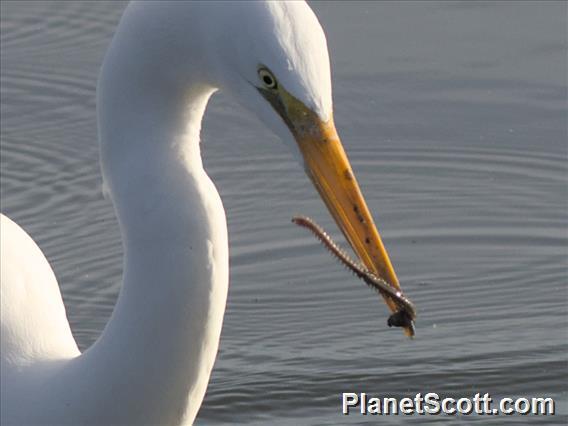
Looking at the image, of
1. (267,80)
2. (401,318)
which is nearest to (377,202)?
(401,318)

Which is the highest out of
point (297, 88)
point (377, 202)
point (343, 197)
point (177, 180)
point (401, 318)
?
point (297, 88)

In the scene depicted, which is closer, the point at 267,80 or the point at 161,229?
the point at 267,80

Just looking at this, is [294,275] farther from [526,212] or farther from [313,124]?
[313,124]

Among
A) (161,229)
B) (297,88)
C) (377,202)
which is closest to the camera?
(297,88)

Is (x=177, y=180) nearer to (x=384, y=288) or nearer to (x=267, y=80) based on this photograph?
(x=267, y=80)

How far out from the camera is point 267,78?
231 centimetres

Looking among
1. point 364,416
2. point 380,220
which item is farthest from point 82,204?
point 364,416

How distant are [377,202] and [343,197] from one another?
7.14ft

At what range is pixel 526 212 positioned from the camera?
4.60 metres

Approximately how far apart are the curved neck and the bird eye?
18cm

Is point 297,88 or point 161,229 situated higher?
point 297,88

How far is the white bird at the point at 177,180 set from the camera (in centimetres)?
230

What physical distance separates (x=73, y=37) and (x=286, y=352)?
6.74ft

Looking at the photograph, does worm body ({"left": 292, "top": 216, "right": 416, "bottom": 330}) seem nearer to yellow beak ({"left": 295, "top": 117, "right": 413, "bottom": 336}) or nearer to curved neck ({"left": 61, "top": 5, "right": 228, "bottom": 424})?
yellow beak ({"left": 295, "top": 117, "right": 413, "bottom": 336})
